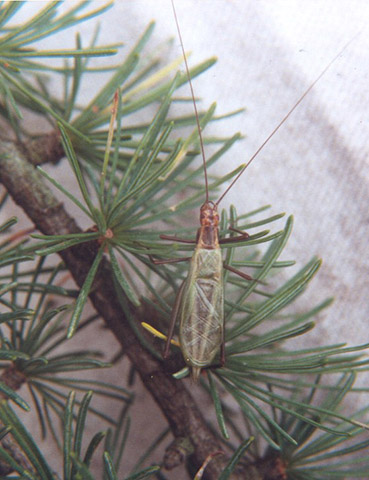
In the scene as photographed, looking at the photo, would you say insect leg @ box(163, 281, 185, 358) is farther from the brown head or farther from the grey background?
the grey background

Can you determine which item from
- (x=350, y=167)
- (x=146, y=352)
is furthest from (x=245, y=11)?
(x=146, y=352)

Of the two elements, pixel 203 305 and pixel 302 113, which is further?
pixel 302 113

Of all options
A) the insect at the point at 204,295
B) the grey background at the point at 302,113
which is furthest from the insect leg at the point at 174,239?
the grey background at the point at 302,113

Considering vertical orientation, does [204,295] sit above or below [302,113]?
below

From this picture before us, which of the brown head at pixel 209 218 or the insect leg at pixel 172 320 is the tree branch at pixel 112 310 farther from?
the brown head at pixel 209 218

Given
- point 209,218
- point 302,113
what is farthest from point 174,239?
point 302,113

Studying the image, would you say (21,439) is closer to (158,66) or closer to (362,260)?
(362,260)

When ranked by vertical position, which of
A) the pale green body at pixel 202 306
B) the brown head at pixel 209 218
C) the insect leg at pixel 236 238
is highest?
the brown head at pixel 209 218

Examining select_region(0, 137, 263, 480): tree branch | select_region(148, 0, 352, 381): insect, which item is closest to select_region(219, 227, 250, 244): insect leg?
select_region(148, 0, 352, 381): insect

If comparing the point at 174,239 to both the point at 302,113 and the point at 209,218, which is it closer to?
the point at 209,218
